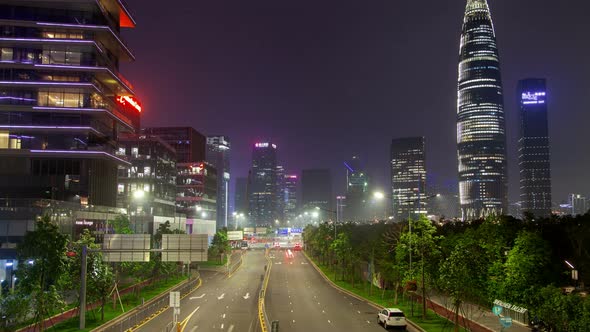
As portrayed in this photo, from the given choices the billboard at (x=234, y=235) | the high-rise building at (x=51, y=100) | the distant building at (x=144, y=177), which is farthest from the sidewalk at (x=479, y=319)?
the billboard at (x=234, y=235)

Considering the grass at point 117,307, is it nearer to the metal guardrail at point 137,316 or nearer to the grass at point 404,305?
the metal guardrail at point 137,316

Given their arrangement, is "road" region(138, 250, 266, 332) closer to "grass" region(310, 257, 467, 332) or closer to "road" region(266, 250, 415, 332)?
"road" region(266, 250, 415, 332)

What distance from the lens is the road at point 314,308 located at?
51.7m

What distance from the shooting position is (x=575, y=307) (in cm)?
3375

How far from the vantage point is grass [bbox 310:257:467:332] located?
51.0 m

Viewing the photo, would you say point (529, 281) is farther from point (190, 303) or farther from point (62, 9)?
point (62, 9)

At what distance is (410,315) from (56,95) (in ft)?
265

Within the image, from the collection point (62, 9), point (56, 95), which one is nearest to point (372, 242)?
point (56, 95)

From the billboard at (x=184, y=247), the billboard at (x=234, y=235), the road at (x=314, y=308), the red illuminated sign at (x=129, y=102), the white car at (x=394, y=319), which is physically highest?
the red illuminated sign at (x=129, y=102)

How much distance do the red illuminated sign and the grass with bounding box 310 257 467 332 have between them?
5817 centimetres

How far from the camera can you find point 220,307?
210ft

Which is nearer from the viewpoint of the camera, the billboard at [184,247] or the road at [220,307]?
the billboard at [184,247]

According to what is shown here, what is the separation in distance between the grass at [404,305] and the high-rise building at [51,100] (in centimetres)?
5382

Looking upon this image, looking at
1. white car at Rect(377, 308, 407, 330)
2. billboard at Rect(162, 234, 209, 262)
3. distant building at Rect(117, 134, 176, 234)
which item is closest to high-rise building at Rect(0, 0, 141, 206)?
distant building at Rect(117, 134, 176, 234)
